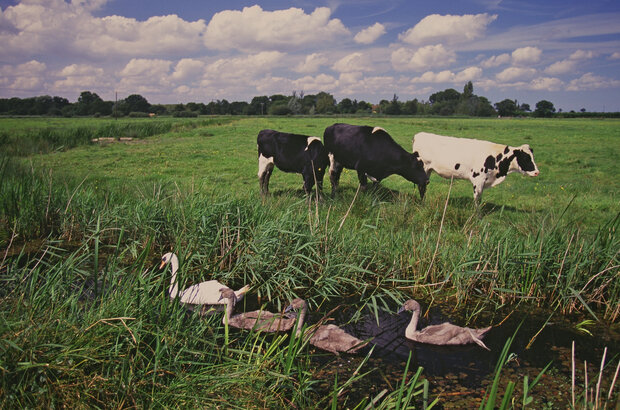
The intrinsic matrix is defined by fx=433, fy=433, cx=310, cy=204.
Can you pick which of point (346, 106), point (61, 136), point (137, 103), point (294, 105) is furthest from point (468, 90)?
point (61, 136)

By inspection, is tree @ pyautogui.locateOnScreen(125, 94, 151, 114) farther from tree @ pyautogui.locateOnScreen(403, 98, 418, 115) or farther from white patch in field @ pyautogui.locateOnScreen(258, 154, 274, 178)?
white patch in field @ pyautogui.locateOnScreen(258, 154, 274, 178)

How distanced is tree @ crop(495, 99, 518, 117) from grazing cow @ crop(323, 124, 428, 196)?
127 m

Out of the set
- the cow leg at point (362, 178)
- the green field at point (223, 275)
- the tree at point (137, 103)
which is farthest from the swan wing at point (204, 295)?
the tree at point (137, 103)

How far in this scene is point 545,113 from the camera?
117250mm

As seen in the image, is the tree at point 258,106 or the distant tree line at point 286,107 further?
the tree at point 258,106

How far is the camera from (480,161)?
33.7 ft

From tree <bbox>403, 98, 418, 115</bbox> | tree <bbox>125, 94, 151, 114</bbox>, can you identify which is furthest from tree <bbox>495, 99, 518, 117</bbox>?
tree <bbox>125, 94, 151, 114</bbox>

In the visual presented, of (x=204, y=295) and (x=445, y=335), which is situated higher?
(x=204, y=295)

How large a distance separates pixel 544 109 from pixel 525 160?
129231 millimetres

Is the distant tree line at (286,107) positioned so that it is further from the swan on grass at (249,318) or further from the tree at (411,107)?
the swan on grass at (249,318)

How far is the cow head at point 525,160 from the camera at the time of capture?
33.1ft

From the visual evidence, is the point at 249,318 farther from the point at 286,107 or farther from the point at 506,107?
the point at 506,107

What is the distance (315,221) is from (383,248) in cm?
106

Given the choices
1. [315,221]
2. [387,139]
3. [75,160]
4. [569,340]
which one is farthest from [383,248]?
[75,160]
